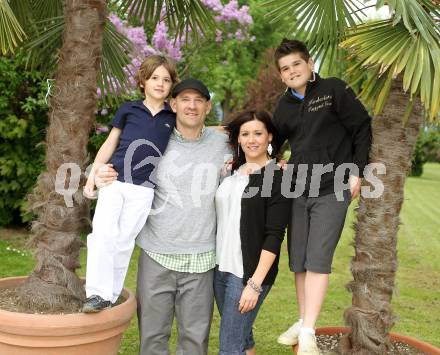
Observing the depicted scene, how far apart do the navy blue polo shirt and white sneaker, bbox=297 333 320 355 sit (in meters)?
1.20

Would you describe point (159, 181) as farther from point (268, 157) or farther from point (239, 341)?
point (239, 341)

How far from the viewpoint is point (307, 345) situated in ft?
10.4

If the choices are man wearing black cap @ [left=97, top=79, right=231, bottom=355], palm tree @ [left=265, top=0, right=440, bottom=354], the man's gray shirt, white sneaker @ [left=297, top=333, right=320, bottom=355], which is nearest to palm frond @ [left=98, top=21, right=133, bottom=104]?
man wearing black cap @ [left=97, top=79, right=231, bottom=355]

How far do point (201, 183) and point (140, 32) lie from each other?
4932 millimetres

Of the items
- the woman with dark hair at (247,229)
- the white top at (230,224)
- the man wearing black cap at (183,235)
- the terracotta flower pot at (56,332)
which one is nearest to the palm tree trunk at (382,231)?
the woman with dark hair at (247,229)

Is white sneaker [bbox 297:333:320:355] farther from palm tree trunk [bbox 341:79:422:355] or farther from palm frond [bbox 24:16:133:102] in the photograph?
palm frond [bbox 24:16:133:102]

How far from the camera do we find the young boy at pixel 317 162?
322 centimetres

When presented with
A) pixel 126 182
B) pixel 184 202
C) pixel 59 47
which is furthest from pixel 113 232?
pixel 59 47

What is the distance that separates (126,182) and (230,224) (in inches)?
24.9

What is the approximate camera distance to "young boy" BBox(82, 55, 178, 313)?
3.13 m

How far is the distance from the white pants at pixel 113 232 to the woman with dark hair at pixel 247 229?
17.8 inches

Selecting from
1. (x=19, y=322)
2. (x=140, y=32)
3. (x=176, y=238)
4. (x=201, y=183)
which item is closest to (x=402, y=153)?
(x=201, y=183)

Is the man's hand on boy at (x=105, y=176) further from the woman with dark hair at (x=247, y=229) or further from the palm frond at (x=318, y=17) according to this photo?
the palm frond at (x=318, y=17)

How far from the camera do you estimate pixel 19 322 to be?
3.15 meters
